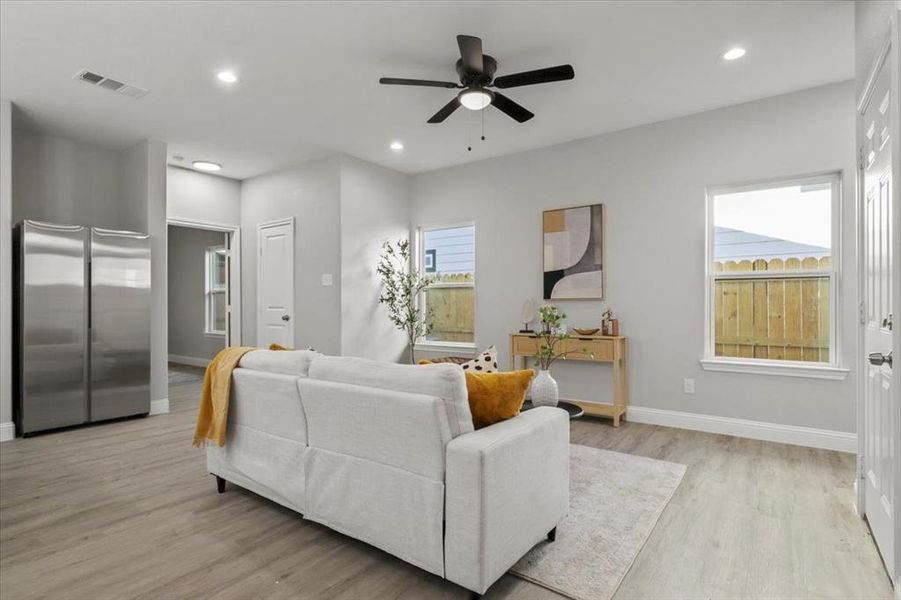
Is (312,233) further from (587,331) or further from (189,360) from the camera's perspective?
(189,360)

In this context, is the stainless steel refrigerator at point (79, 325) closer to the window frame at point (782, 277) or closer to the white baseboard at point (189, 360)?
the white baseboard at point (189, 360)

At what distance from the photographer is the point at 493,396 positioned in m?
1.94

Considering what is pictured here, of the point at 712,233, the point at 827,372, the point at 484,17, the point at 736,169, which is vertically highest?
the point at 484,17

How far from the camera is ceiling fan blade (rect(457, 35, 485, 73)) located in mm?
2591

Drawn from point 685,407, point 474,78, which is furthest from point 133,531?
point 685,407

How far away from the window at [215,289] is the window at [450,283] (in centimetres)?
410

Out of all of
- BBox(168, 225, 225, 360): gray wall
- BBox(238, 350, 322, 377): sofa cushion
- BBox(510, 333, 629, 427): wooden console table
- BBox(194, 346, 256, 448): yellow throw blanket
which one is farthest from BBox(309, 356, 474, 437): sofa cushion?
BBox(168, 225, 225, 360): gray wall

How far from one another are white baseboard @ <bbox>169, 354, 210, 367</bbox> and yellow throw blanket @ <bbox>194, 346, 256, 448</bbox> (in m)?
5.99

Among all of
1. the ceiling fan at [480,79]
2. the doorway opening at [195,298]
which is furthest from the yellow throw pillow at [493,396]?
the doorway opening at [195,298]

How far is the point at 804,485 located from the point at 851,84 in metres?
2.86

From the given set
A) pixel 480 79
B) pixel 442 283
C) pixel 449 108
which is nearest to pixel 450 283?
pixel 442 283

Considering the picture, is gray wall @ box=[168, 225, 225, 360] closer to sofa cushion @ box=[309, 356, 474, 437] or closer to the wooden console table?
the wooden console table

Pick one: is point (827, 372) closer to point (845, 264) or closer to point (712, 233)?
point (845, 264)

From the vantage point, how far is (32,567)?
1986mm
